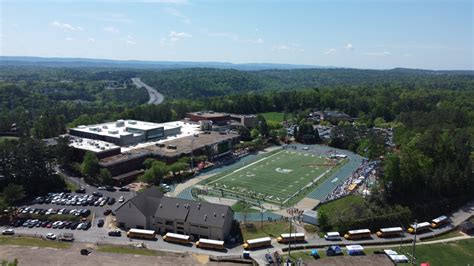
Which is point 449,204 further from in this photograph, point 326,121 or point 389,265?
point 326,121

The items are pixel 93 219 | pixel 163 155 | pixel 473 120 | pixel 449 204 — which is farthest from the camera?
pixel 473 120

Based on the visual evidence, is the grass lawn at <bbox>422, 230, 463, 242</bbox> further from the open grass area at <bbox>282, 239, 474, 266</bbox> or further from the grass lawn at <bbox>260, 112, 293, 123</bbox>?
the grass lawn at <bbox>260, 112, 293, 123</bbox>

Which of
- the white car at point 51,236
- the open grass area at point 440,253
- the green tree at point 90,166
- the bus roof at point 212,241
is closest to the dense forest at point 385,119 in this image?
the open grass area at point 440,253

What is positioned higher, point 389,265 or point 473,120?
point 473,120

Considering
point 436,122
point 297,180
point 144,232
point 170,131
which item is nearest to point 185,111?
point 170,131

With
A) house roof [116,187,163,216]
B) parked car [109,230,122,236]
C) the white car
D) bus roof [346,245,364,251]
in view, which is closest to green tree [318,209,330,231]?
bus roof [346,245,364,251]

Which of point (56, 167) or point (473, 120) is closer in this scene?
point (56, 167)

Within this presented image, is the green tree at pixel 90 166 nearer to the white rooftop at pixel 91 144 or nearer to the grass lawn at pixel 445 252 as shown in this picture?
the white rooftop at pixel 91 144
